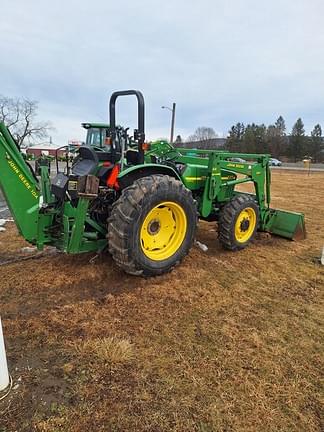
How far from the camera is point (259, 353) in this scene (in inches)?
103

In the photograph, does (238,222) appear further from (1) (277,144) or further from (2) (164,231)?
(1) (277,144)

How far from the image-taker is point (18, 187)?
341cm

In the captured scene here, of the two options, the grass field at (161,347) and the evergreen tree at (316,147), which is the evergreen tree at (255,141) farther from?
the grass field at (161,347)

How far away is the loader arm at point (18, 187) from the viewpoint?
329 centimetres

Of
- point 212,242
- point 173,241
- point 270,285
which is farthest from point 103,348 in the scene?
point 212,242

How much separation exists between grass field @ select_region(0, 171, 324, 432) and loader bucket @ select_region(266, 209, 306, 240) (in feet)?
5.04

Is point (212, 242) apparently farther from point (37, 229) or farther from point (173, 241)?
point (37, 229)

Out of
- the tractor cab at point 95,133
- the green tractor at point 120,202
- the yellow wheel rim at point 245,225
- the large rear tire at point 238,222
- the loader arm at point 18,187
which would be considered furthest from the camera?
the tractor cab at point 95,133

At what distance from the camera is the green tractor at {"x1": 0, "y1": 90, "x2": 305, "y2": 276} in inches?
135

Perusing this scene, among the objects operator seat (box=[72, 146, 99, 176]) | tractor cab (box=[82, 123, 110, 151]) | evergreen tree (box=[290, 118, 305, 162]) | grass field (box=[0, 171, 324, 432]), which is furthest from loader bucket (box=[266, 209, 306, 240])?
evergreen tree (box=[290, 118, 305, 162])

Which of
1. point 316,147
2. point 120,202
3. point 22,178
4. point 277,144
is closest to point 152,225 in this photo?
point 120,202

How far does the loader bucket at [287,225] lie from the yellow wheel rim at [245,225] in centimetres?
75

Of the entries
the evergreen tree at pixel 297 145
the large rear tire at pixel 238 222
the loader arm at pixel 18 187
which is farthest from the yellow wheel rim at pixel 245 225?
the evergreen tree at pixel 297 145

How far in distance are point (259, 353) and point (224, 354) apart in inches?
11.5
